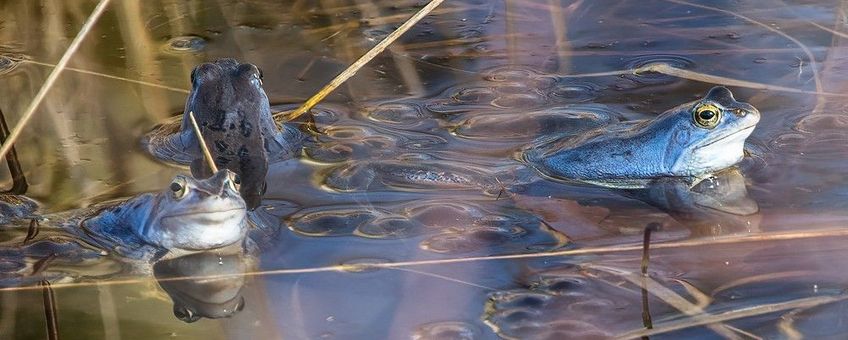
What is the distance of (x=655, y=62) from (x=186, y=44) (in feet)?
8.53

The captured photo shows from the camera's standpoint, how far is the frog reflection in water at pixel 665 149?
4.97 metres

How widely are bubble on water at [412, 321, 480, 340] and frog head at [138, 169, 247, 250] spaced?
1014 mm

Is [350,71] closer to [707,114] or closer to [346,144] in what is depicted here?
[346,144]

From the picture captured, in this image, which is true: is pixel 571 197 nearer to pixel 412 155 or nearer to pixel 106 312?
pixel 412 155

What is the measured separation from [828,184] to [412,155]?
1746 millimetres

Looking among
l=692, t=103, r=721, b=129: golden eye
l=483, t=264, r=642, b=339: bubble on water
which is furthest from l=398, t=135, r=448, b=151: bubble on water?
l=483, t=264, r=642, b=339: bubble on water

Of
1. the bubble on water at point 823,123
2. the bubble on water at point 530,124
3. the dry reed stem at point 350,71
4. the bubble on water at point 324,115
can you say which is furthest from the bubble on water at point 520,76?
the bubble on water at point 823,123

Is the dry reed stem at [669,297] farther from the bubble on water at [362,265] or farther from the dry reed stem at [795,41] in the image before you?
the dry reed stem at [795,41]

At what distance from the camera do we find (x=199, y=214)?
432 centimetres

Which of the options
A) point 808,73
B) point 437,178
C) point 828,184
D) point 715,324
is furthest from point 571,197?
point 808,73

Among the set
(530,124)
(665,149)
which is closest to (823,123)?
(665,149)

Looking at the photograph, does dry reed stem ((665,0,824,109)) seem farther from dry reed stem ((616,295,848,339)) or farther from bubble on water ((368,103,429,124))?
dry reed stem ((616,295,848,339))

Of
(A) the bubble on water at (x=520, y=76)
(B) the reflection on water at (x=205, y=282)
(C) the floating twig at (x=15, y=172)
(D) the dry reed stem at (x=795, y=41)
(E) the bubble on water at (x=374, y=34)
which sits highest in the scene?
(D) the dry reed stem at (x=795, y=41)

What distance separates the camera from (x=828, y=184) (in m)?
4.72
